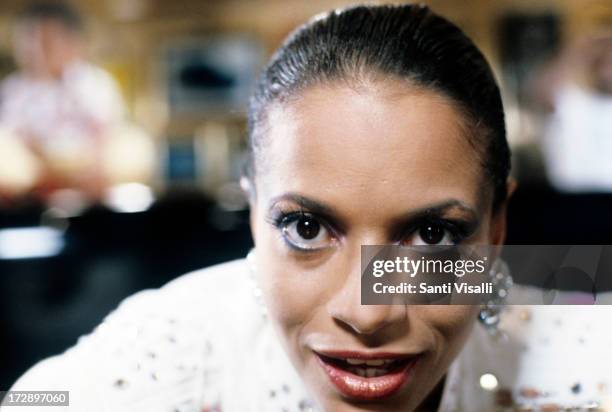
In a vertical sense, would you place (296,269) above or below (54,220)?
above

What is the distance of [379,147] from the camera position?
0.52 m

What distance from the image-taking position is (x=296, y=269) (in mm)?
570

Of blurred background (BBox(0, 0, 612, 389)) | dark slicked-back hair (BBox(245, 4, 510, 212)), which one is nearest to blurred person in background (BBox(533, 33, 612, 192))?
blurred background (BBox(0, 0, 612, 389))

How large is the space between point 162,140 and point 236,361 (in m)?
2.37

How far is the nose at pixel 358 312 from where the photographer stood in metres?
0.52

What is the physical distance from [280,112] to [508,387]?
36cm

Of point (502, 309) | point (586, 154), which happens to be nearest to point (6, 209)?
point (502, 309)

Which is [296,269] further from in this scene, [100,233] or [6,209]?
[6,209]

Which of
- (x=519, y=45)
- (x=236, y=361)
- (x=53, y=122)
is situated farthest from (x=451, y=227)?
(x=519, y=45)

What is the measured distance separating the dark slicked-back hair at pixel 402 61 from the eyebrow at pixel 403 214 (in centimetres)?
6

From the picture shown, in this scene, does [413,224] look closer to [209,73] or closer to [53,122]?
[53,122]

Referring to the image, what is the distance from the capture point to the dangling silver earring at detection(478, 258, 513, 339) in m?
0.61

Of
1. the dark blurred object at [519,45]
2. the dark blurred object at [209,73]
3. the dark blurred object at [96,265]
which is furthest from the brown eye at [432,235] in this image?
the dark blurred object at [209,73]

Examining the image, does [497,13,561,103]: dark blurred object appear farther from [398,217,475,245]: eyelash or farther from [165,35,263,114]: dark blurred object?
[398,217,475,245]: eyelash
